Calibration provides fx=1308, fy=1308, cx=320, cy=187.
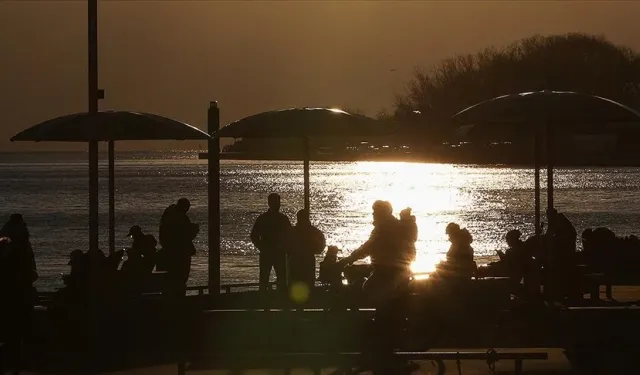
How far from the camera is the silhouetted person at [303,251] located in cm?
1535

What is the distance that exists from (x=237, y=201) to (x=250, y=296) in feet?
242

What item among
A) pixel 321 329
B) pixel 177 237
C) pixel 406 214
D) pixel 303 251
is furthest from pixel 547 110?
pixel 177 237

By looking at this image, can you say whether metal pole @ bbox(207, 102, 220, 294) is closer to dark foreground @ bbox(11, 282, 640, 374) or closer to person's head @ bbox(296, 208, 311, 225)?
person's head @ bbox(296, 208, 311, 225)

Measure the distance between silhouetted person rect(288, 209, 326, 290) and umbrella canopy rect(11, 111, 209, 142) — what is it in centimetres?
171

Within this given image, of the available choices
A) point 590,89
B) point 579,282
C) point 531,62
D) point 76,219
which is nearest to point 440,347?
point 579,282

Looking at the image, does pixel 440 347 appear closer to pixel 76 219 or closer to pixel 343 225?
pixel 343 225

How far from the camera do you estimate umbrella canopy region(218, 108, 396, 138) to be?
48.3 feet

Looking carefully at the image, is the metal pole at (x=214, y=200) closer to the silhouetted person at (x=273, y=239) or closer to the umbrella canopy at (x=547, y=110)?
the silhouetted person at (x=273, y=239)

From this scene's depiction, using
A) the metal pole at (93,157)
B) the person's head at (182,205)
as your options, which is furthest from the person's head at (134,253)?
the metal pole at (93,157)

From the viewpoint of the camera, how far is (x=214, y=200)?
15.6 metres

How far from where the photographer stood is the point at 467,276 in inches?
517

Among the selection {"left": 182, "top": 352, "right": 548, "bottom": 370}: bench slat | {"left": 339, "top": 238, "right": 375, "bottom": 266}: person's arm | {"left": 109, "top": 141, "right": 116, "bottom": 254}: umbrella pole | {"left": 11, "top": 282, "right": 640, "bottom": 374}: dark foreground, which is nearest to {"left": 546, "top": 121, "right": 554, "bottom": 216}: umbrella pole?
{"left": 11, "top": 282, "right": 640, "bottom": 374}: dark foreground

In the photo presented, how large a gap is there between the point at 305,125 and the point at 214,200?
1649mm

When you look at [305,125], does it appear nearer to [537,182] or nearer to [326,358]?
[537,182]
